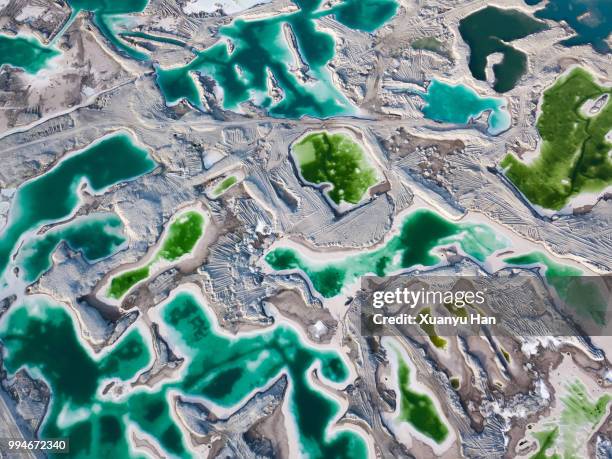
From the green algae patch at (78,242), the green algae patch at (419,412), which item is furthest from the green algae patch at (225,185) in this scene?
the green algae patch at (419,412)

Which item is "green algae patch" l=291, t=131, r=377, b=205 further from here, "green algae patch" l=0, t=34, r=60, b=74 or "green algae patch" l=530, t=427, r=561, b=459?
"green algae patch" l=0, t=34, r=60, b=74

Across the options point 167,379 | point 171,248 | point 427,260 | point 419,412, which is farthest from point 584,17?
point 167,379

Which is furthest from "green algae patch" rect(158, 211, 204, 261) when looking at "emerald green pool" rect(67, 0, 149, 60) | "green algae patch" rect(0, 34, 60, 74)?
"green algae patch" rect(0, 34, 60, 74)

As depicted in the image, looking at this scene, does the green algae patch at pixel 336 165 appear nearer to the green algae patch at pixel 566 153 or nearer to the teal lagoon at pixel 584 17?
Result: the green algae patch at pixel 566 153

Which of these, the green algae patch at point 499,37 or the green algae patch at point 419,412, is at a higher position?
the green algae patch at point 499,37

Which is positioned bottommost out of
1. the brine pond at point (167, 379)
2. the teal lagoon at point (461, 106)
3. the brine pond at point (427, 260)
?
the brine pond at point (167, 379)

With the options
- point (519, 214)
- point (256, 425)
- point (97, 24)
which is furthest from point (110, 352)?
point (519, 214)

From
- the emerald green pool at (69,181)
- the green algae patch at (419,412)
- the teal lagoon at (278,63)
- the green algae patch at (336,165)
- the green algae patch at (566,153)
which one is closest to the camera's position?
the green algae patch at (419,412)

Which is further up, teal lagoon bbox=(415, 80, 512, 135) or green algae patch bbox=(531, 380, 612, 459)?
teal lagoon bbox=(415, 80, 512, 135)
